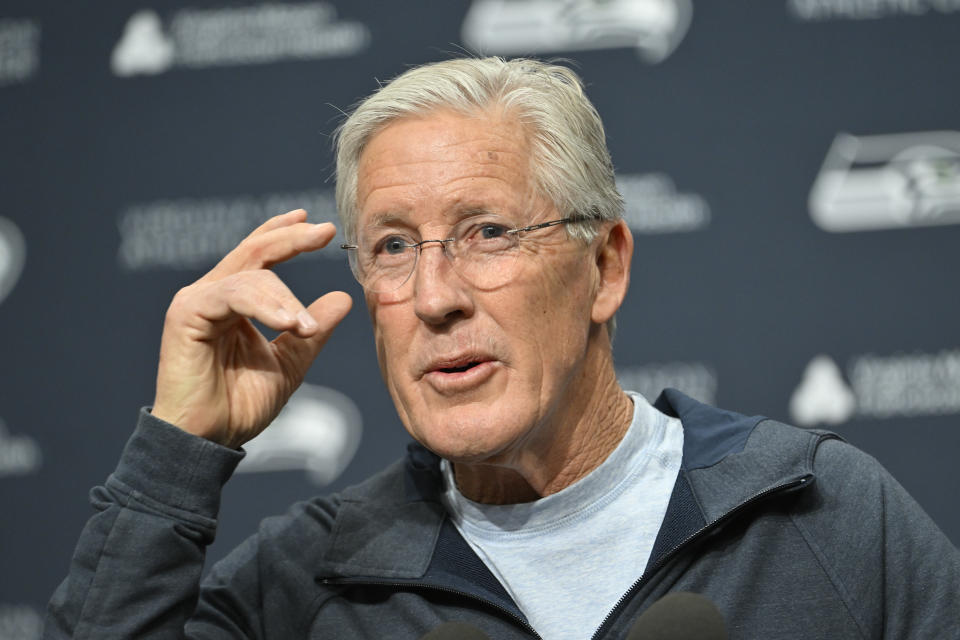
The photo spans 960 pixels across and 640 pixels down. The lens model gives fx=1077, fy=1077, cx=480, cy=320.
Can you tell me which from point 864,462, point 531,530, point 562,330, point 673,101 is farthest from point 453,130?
point 673,101

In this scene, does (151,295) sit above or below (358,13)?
below

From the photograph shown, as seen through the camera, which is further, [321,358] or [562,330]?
[321,358]

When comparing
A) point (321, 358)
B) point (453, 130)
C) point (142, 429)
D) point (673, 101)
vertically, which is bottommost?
point (321, 358)

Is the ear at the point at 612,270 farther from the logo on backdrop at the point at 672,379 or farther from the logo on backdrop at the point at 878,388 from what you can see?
the logo on backdrop at the point at 878,388

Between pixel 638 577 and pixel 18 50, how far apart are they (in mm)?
2257

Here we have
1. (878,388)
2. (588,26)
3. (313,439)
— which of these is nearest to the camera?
(878,388)

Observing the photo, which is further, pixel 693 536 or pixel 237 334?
pixel 237 334

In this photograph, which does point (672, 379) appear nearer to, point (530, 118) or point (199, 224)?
point (530, 118)

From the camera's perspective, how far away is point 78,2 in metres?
2.87

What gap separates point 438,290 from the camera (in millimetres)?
1543

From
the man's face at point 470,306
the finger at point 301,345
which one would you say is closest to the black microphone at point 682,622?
the man's face at point 470,306

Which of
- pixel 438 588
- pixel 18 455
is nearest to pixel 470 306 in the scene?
pixel 438 588

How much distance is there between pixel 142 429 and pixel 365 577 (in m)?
0.40

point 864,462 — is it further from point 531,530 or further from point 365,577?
point 365,577
